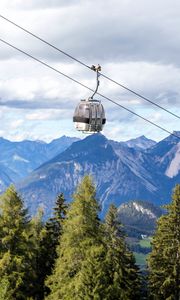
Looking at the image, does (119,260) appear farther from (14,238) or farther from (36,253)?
(14,238)

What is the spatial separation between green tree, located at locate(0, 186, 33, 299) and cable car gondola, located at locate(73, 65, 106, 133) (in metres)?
26.0

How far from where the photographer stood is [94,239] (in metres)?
44.6

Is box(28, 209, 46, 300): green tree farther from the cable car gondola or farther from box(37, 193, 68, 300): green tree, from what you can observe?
the cable car gondola

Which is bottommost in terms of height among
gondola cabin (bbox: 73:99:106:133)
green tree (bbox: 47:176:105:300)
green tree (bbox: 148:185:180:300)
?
gondola cabin (bbox: 73:99:106:133)

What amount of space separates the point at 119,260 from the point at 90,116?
34.4 m

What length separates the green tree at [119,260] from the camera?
50312mm

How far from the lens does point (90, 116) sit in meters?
20.7

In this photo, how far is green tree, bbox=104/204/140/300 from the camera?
5031 cm

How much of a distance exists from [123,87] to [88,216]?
1067 inches

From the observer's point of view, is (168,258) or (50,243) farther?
(50,243)

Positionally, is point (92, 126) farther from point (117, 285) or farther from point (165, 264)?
point (165, 264)

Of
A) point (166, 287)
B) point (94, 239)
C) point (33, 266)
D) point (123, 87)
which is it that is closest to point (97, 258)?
point (94, 239)

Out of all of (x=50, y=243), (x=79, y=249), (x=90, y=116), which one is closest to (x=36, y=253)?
(x=50, y=243)

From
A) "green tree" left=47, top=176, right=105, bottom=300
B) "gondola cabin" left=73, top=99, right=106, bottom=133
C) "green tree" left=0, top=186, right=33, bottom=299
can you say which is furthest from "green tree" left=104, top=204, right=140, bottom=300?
"gondola cabin" left=73, top=99, right=106, bottom=133
